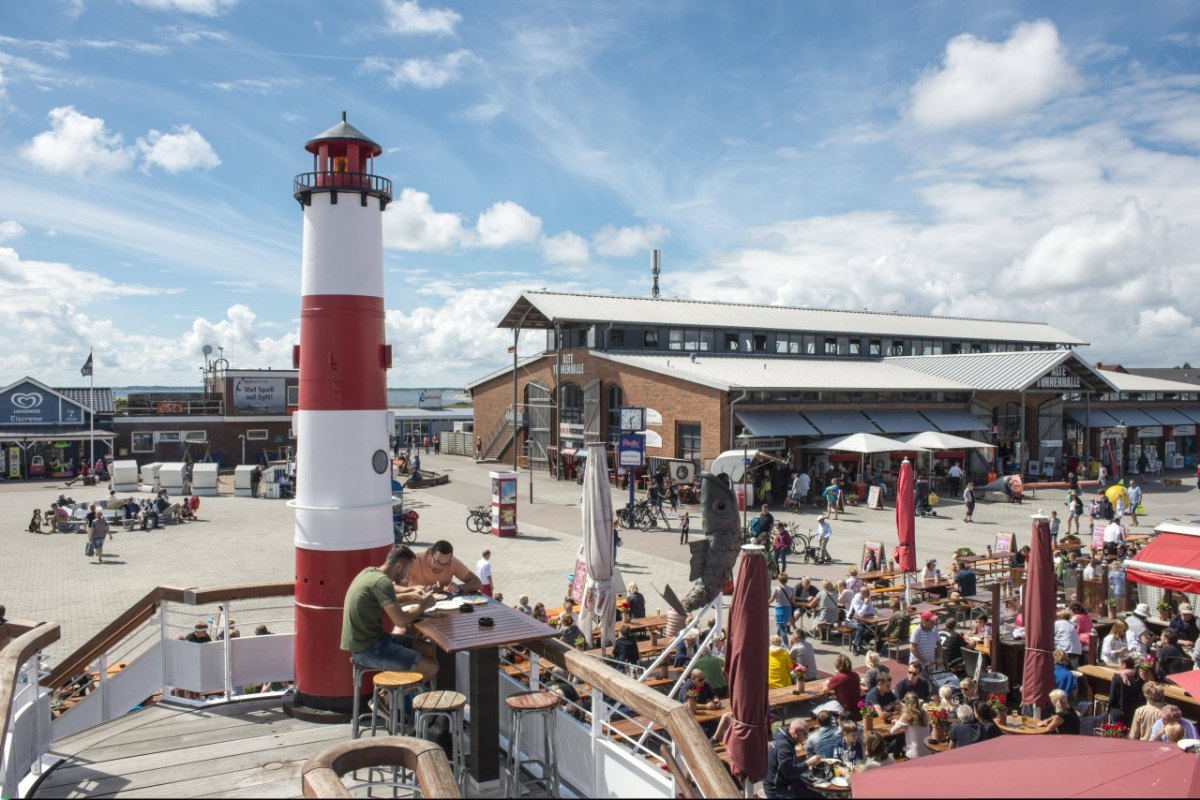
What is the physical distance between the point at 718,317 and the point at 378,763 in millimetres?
37513

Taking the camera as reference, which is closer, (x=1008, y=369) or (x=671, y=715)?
(x=671, y=715)

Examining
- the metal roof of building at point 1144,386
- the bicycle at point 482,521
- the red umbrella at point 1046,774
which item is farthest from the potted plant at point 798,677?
the metal roof of building at point 1144,386

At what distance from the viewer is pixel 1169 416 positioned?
44.4 meters

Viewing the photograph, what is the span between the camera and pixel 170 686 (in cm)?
851

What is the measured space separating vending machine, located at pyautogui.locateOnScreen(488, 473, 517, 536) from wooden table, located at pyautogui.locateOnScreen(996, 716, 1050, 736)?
53.4ft

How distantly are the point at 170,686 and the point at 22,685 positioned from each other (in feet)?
6.20

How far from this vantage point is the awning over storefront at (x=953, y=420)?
117ft

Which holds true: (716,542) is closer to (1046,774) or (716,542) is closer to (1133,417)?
(1046,774)

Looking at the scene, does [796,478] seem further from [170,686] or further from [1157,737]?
[170,686]

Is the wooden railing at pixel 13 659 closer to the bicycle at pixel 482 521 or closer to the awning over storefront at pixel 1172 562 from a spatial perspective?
the awning over storefront at pixel 1172 562

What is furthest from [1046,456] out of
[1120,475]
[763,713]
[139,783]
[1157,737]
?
[139,783]

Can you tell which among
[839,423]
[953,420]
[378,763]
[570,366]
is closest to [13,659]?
[378,763]

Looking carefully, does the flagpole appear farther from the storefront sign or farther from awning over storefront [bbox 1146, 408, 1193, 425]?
awning over storefront [bbox 1146, 408, 1193, 425]

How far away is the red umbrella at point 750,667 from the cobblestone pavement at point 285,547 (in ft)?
23.1
